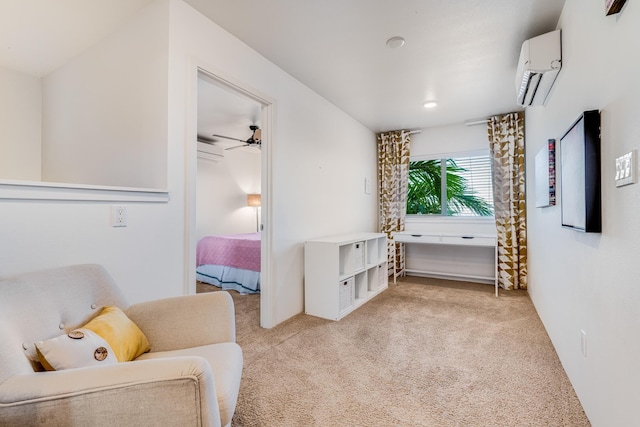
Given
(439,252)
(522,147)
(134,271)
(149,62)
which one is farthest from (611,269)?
(439,252)

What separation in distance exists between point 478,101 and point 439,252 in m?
2.22

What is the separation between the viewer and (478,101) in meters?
3.54

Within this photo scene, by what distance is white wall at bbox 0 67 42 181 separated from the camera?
275cm

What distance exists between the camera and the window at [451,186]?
440 centimetres

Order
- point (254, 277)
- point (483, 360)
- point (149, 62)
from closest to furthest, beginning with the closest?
point (149, 62) → point (483, 360) → point (254, 277)

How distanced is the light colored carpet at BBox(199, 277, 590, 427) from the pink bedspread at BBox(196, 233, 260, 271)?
84 centimetres

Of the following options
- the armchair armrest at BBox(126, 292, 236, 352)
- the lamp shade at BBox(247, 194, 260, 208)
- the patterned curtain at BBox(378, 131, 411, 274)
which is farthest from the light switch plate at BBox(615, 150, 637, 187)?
the lamp shade at BBox(247, 194, 260, 208)

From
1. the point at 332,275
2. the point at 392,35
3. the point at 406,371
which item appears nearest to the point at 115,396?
the point at 406,371

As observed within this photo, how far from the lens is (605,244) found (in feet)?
4.11

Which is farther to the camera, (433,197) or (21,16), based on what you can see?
(433,197)

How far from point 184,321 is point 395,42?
7.85 feet

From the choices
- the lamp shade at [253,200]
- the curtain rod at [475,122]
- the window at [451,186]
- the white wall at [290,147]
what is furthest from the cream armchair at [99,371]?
the lamp shade at [253,200]

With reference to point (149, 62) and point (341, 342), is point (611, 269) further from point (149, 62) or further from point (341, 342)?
point (149, 62)

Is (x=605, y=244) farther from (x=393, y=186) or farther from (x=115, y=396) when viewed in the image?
(x=393, y=186)
